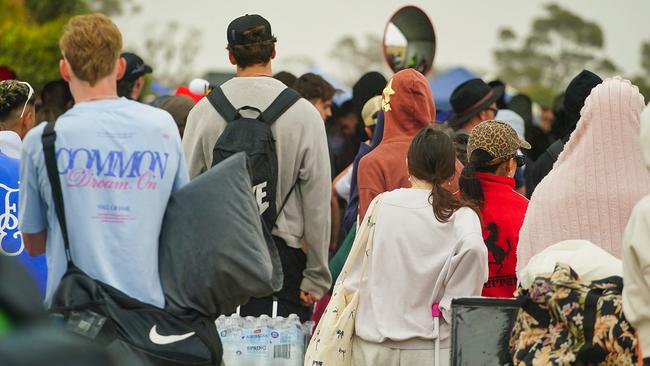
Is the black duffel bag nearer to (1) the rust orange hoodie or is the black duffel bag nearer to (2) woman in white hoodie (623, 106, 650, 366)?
(2) woman in white hoodie (623, 106, 650, 366)

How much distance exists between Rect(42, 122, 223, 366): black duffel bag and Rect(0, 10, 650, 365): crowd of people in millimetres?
35

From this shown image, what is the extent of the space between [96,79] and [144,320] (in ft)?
2.99

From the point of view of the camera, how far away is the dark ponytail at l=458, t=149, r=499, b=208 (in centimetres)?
655

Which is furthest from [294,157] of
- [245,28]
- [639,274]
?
[639,274]

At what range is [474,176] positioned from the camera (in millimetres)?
6629

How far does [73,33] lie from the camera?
15.3 feet

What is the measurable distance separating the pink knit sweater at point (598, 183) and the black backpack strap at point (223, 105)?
1716 mm

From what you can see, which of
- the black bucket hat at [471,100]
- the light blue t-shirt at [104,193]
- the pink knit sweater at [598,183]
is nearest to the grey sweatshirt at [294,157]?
the pink knit sweater at [598,183]

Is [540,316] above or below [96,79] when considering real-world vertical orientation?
below

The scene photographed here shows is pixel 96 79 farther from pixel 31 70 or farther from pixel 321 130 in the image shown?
pixel 31 70

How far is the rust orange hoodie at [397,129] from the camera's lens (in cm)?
736

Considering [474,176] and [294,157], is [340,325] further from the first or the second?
[474,176]

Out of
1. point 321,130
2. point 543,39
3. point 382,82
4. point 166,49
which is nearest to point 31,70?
point 382,82

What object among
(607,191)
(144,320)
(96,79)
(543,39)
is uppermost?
(543,39)
